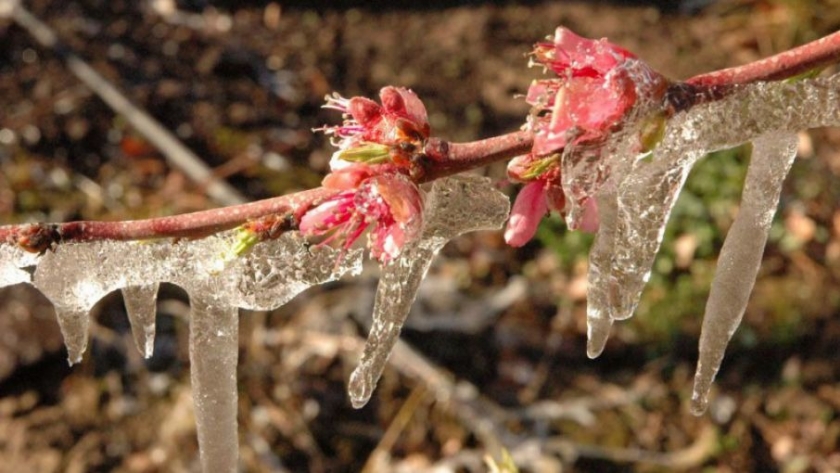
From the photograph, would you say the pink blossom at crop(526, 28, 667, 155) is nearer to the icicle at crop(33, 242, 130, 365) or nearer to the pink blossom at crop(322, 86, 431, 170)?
the pink blossom at crop(322, 86, 431, 170)

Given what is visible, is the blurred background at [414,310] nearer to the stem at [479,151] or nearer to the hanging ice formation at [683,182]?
the hanging ice formation at [683,182]

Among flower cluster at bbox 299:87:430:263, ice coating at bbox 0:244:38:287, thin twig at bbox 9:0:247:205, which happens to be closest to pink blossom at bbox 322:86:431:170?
flower cluster at bbox 299:87:430:263

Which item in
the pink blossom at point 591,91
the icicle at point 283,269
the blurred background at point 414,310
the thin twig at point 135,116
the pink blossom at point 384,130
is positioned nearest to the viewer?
the pink blossom at point 591,91

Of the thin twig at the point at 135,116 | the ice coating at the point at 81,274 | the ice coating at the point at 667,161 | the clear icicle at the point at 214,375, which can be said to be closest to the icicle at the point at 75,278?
the ice coating at the point at 81,274

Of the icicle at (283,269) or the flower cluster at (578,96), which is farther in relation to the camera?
the icicle at (283,269)

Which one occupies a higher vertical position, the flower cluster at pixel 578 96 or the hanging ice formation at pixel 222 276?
the flower cluster at pixel 578 96

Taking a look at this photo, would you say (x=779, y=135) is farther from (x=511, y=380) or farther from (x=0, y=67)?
(x=0, y=67)

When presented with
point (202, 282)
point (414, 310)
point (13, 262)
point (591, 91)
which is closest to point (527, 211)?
point (591, 91)
